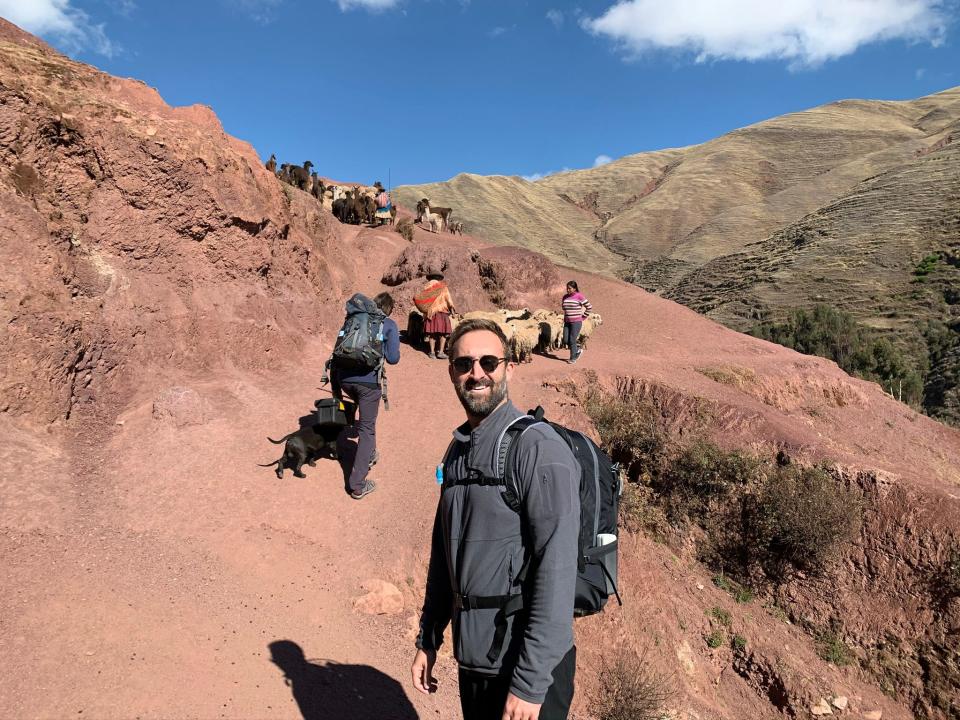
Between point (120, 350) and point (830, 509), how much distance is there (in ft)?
29.3

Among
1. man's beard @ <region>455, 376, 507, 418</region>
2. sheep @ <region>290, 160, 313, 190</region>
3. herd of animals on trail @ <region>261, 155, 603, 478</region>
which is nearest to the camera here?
man's beard @ <region>455, 376, 507, 418</region>

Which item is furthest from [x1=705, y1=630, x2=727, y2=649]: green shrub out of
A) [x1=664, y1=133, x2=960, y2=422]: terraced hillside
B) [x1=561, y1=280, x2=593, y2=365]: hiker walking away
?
[x1=664, y1=133, x2=960, y2=422]: terraced hillside

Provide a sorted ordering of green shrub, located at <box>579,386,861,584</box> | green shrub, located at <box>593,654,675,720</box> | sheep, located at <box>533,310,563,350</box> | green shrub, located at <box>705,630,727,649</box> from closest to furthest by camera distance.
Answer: green shrub, located at <box>593,654,675,720</box>, green shrub, located at <box>705,630,727,649</box>, green shrub, located at <box>579,386,861,584</box>, sheep, located at <box>533,310,563,350</box>

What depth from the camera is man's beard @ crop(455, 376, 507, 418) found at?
6.79 ft

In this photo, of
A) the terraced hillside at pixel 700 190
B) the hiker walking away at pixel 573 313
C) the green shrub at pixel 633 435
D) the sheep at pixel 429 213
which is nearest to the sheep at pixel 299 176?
the sheep at pixel 429 213

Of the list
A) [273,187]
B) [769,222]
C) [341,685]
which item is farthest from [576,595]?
[769,222]

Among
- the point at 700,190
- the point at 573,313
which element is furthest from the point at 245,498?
the point at 700,190

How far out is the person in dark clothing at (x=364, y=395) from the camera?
5410 mm

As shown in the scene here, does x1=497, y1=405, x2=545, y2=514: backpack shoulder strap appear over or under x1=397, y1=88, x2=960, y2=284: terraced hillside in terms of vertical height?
under

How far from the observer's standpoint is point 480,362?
209 centimetres

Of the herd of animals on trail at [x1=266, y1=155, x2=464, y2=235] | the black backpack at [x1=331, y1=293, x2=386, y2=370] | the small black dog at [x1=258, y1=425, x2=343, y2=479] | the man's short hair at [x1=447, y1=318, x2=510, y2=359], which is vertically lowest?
the small black dog at [x1=258, y1=425, x2=343, y2=479]

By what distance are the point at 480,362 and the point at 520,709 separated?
3.78ft

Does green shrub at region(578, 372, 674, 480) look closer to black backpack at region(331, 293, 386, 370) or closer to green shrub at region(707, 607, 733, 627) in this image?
green shrub at region(707, 607, 733, 627)

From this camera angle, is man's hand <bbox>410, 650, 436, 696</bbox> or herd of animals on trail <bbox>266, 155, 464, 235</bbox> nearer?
man's hand <bbox>410, 650, 436, 696</bbox>
